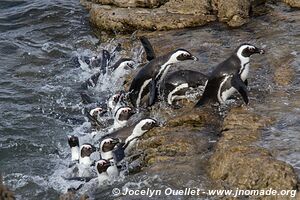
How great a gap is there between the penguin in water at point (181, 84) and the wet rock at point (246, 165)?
60.4 inches

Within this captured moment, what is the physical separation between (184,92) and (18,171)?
2300 mm

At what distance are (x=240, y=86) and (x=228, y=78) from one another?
0.44 m

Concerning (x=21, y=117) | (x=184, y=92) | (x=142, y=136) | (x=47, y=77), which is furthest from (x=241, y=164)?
(x=47, y=77)

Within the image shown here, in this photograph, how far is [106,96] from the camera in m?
9.29

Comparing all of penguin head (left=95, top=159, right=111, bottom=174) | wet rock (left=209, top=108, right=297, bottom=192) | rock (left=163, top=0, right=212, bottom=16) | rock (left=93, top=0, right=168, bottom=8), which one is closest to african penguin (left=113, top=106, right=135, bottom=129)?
penguin head (left=95, top=159, right=111, bottom=174)

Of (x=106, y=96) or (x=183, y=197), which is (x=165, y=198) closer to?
(x=183, y=197)

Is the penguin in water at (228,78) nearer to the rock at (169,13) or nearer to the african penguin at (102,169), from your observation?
the african penguin at (102,169)

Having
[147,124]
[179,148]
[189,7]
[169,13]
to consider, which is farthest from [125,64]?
[179,148]

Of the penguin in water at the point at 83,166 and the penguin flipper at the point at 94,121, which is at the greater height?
the penguin in water at the point at 83,166

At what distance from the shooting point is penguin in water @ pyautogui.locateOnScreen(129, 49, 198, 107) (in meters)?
8.08

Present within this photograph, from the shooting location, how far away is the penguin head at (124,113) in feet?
25.2

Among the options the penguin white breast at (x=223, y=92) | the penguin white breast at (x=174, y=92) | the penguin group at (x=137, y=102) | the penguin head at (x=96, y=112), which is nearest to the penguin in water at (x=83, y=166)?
the penguin group at (x=137, y=102)

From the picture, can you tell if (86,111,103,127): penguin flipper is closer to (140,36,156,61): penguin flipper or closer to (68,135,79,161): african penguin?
(68,135,79,161): african penguin

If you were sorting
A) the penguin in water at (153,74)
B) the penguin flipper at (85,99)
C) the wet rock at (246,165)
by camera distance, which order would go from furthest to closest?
the penguin flipper at (85,99)
the penguin in water at (153,74)
the wet rock at (246,165)
